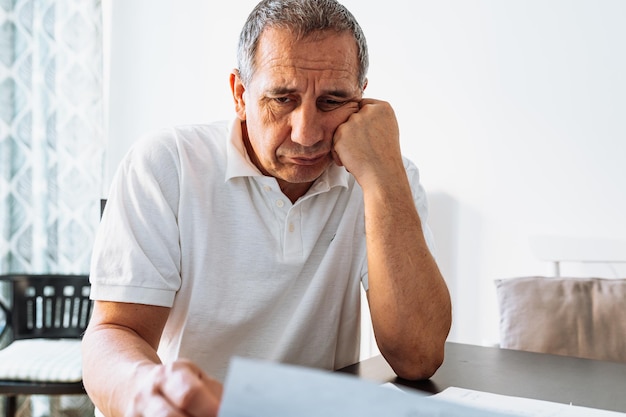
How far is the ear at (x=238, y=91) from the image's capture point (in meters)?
1.21

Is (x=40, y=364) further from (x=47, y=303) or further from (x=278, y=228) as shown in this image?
(x=278, y=228)

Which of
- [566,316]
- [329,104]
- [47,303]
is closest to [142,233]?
→ [329,104]

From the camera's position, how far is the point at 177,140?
1159 millimetres

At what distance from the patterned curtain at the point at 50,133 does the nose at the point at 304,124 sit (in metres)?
2.07

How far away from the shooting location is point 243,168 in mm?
1151

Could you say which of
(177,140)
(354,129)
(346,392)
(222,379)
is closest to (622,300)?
(354,129)

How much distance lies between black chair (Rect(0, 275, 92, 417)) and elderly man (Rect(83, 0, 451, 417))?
3.84 feet

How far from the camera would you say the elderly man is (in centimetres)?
103

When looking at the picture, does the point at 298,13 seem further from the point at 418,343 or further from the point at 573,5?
the point at 573,5

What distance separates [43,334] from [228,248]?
1703mm

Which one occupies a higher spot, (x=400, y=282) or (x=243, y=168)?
(x=243, y=168)

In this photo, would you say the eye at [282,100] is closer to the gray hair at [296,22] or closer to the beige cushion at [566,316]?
the gray hair at [296,22]

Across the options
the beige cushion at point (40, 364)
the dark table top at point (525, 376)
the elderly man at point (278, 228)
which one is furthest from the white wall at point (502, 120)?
the beige cushion at point (40, 364)

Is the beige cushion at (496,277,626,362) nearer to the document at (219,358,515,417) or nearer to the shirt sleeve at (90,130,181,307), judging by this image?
the shirt sleeve at (90,130,181,307)
